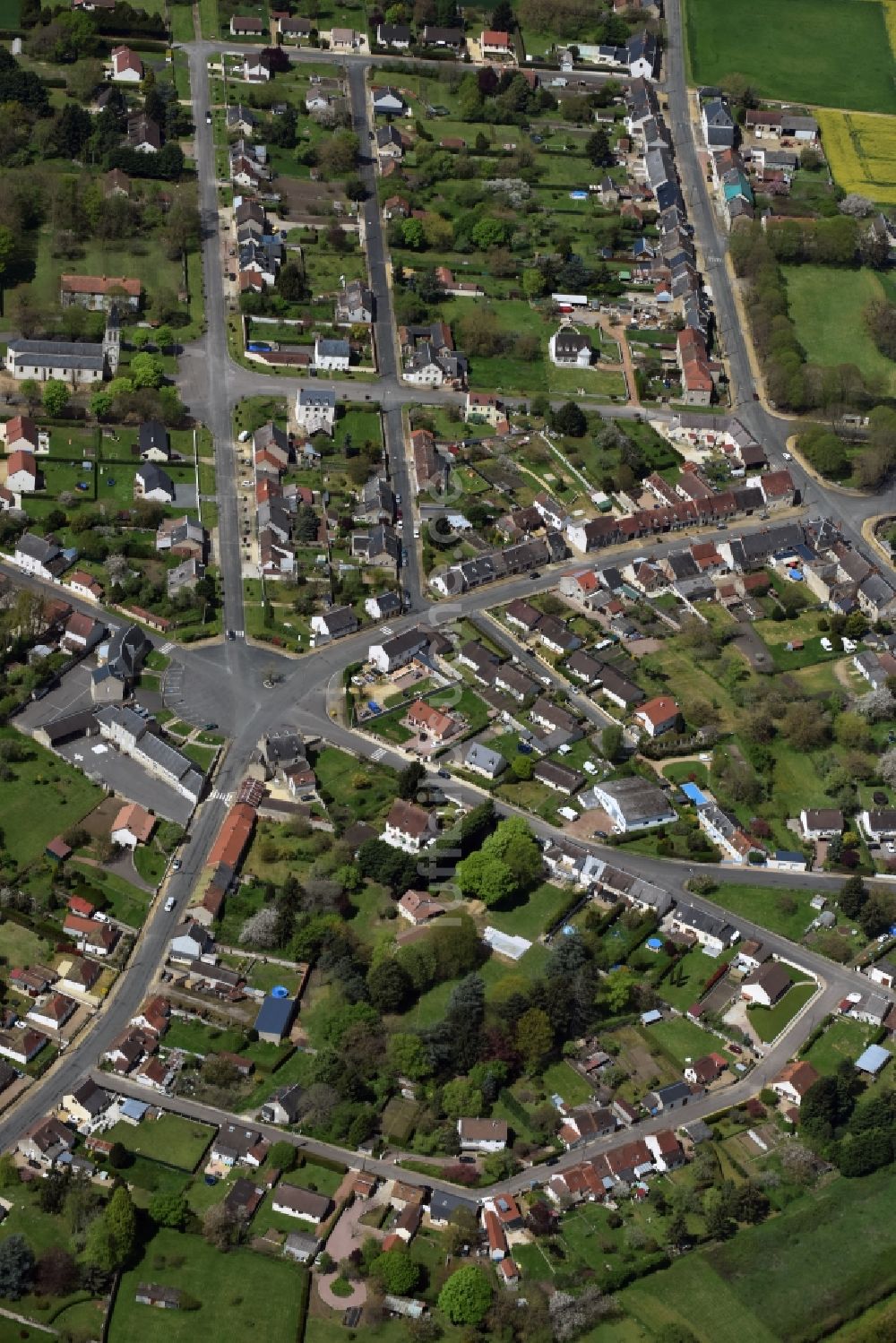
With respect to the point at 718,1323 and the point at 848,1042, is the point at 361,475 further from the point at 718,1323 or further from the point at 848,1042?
the point at 718,1323

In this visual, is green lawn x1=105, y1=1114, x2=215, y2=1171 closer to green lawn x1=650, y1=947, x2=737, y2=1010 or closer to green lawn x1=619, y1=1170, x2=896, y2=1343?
green lawn x1=619, y1=1170, x2=896, y2=1343

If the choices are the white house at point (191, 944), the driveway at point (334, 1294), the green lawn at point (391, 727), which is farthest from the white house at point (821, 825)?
the driveway at point (334, 1294)

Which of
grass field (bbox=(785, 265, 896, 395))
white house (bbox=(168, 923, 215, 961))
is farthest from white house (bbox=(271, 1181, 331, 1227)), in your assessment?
grass field (bbox=(785, 265, 896, 395))

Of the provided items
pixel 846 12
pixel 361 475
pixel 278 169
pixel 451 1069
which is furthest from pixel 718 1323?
pixel 846 12

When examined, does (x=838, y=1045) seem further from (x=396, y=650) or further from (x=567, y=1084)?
(x=396, y=650)

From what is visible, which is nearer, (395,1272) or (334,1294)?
(395,1272)

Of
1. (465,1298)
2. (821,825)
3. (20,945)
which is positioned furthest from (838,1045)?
(20,945)
